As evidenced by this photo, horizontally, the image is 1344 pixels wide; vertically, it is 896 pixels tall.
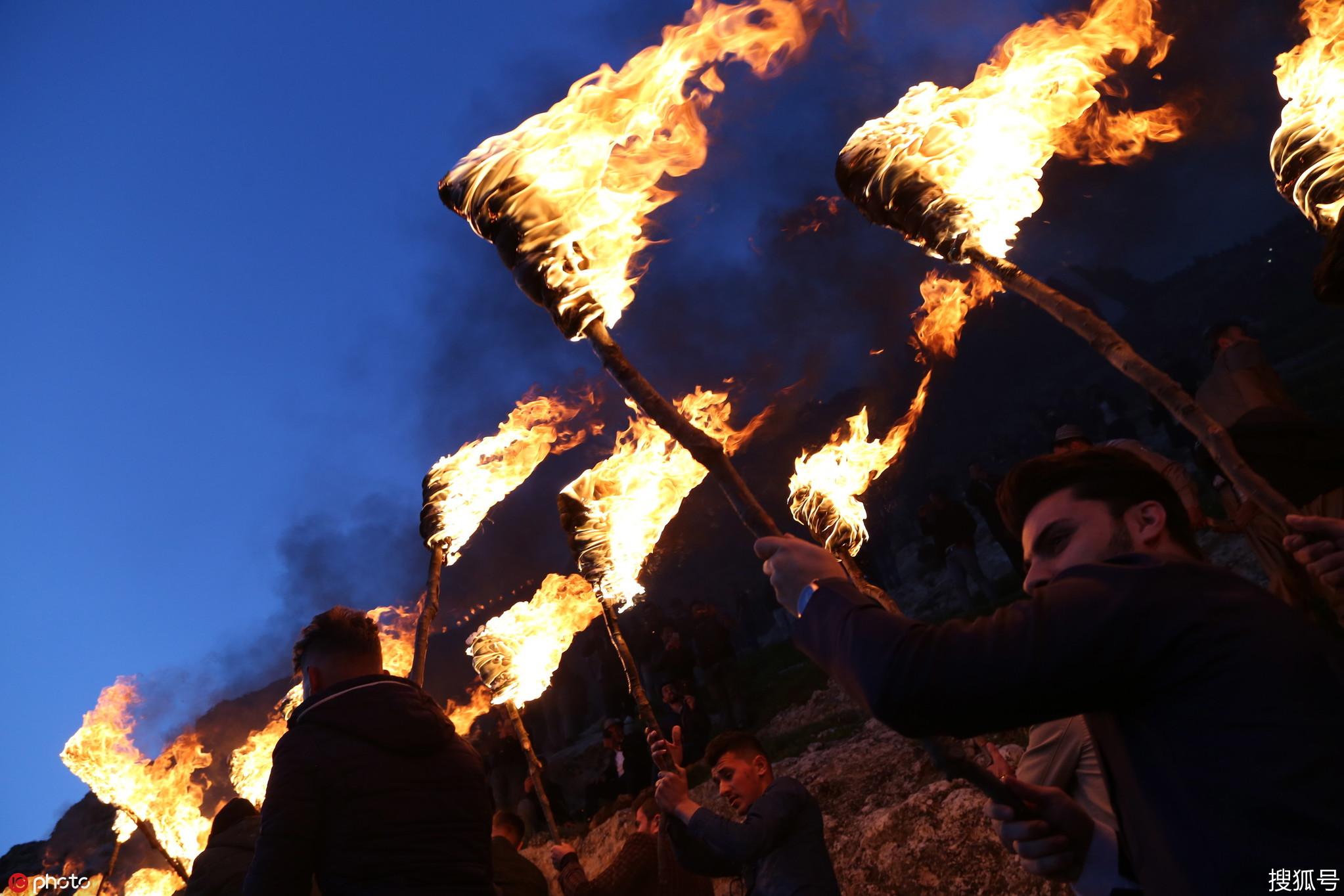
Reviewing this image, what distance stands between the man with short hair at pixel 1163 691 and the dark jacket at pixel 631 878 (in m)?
4.18

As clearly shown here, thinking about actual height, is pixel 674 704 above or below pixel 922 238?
below

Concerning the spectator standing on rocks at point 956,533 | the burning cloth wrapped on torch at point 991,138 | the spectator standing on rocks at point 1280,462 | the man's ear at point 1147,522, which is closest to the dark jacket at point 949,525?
the spectator standing on rocks at point 956,533

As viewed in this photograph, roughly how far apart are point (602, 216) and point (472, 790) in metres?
2.78

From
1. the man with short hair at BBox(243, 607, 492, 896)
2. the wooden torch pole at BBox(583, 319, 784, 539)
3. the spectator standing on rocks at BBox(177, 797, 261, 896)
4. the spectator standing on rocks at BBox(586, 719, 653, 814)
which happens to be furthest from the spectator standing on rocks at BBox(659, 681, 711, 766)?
the wooden torch pole at BBox(583, 319, 784, 539)

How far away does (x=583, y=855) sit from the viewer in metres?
10.5

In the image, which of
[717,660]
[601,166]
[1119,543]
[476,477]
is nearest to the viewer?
[1119,543]

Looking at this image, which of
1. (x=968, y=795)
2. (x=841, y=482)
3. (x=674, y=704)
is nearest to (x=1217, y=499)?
(x=674, y=704)

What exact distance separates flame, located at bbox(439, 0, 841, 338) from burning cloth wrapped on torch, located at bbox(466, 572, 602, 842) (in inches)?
172

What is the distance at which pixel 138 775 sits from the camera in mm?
14219

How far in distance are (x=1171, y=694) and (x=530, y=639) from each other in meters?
7.03

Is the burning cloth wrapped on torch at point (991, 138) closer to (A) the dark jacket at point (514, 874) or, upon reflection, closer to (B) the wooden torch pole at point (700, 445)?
(B) the wooden torch pole at point (700, 445)

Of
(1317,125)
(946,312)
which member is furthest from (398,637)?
(1317,125)

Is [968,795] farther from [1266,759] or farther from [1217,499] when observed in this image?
[1217,499]

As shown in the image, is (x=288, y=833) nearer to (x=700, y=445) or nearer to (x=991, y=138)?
(x=700, y=445)
